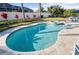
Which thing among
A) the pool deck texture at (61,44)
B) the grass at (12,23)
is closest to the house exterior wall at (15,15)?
the grass at (12,23)

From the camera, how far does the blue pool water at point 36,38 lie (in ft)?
10.2

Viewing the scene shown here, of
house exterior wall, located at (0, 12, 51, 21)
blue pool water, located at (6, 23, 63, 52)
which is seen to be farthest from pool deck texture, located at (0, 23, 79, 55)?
house exterior wall, located at (0, 12, 51, 21)

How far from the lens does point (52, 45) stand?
10.1 feet

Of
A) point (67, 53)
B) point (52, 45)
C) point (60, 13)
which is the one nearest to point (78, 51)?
point (67, 53)

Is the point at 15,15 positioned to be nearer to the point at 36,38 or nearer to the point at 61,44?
the point at 36,38

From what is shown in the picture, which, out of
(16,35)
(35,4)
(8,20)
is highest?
(35,4)

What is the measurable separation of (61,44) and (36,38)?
353mm

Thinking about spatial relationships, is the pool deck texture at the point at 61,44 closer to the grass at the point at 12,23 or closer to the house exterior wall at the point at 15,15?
the grass at the point at 12,23

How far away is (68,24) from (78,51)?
396 millimetres

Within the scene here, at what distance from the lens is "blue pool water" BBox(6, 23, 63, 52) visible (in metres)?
3.09

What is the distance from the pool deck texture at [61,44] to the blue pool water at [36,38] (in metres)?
0.05

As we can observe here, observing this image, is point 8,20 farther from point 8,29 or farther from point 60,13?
point 60,13

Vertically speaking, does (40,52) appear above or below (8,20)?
below

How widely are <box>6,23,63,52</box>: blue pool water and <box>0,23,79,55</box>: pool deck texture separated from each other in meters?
0.05
